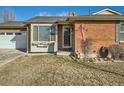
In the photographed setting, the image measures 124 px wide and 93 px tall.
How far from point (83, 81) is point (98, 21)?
9394 millimetres

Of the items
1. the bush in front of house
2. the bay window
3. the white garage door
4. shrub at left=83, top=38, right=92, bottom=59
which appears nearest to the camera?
the bush in front of house

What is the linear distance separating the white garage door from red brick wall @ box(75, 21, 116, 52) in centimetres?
1198

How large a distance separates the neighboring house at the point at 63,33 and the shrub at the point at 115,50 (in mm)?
758

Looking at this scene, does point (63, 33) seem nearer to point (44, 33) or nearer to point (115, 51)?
point (44, 33)

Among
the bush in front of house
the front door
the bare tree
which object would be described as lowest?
the bush in front of house

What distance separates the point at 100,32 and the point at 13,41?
13806mm

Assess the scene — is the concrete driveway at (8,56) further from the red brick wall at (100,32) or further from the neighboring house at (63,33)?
the red brick wall at (100,32)

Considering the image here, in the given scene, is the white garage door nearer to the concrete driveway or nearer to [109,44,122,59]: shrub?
the concrete driveway

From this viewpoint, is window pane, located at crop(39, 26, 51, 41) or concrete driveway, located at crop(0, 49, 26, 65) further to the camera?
window pane, located at crop(39, 26, 51, 41)

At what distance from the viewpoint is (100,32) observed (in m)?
17.3

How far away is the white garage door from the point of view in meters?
27.8

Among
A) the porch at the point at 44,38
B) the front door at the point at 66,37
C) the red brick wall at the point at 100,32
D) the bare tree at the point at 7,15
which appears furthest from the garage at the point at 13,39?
the bare tree at the point at 7,15

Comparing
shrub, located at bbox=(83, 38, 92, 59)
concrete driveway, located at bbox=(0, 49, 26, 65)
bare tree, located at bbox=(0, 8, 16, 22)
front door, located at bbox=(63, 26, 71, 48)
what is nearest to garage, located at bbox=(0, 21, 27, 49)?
concrete driveway, located at bbox=(0, 49, 26, 65)

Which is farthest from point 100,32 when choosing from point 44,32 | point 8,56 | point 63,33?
point 8,56
